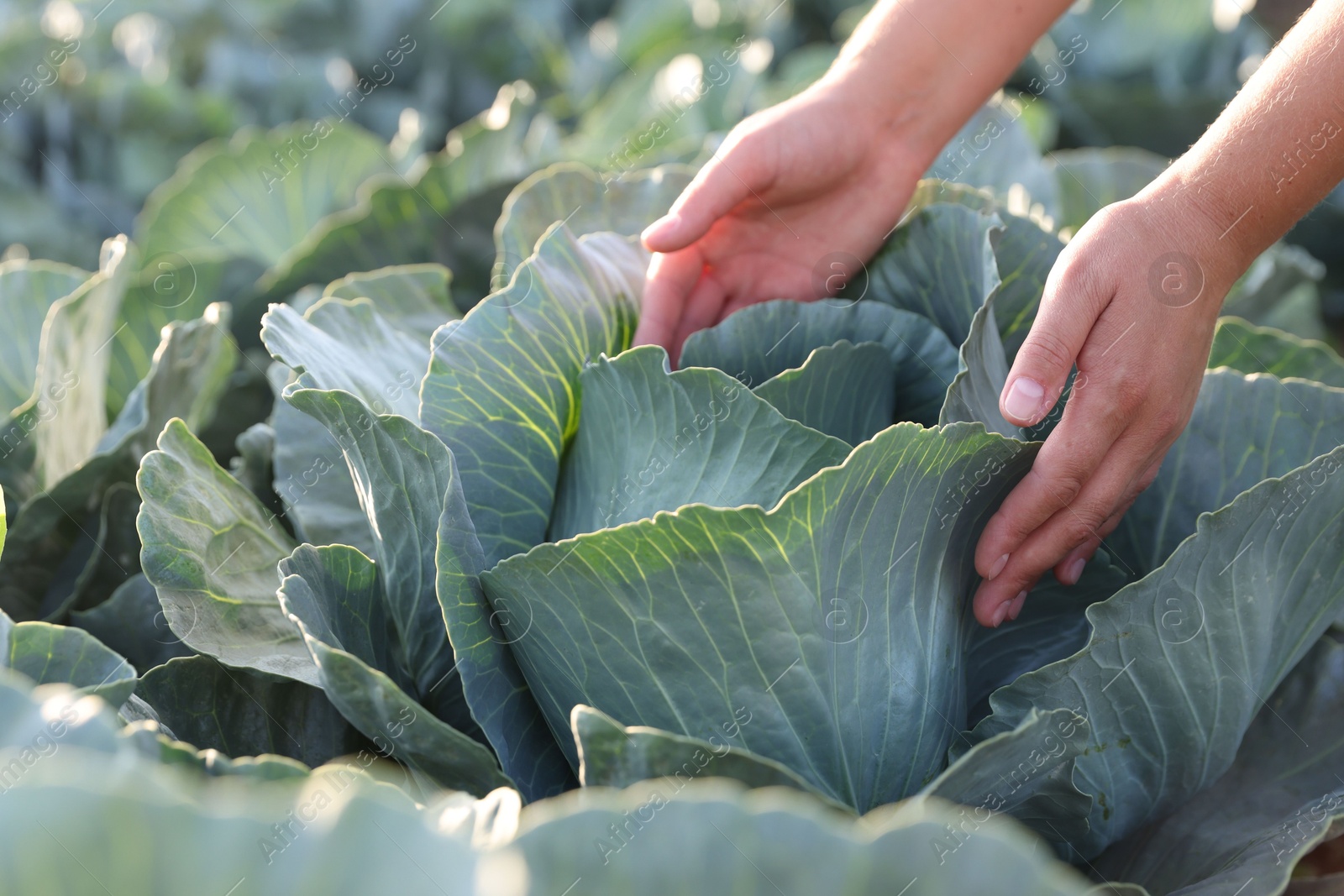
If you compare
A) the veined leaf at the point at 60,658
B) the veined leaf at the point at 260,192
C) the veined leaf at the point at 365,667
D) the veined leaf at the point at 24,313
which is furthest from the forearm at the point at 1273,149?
the veined leaf at the point at 260,192

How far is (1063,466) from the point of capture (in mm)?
1028

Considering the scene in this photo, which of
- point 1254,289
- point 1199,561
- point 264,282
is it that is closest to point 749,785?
point 1199,561

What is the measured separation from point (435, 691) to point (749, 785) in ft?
1.43

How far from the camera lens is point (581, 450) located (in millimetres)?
1207

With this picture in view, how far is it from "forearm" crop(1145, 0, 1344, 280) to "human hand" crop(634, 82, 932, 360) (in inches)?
A: 22.1

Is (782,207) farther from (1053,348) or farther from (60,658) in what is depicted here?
(60,658)

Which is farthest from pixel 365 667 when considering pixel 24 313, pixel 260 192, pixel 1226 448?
pixel 260 192

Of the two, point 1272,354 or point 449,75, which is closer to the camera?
point 1272,354

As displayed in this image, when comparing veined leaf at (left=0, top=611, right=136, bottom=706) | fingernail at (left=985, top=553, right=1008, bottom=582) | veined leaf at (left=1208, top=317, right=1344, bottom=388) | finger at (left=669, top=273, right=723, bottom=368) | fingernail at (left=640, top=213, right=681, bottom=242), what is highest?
fingernail at (left=640, top=213, right=681, bottom=242)

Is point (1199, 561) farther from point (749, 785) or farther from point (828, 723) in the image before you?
point (749, 785)

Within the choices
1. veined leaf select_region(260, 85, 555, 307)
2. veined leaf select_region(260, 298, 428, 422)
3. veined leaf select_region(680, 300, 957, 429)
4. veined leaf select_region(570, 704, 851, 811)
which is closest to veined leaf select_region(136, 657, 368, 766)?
veined leaf select_region(260, 298, 428, 422)

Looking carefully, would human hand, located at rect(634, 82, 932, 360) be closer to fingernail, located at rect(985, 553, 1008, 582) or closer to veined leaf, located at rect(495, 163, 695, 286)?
veined leaf, located at rect(495, 163, 695, 286)

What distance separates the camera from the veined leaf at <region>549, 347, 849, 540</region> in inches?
40.4

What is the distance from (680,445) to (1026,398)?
0.33 metres
